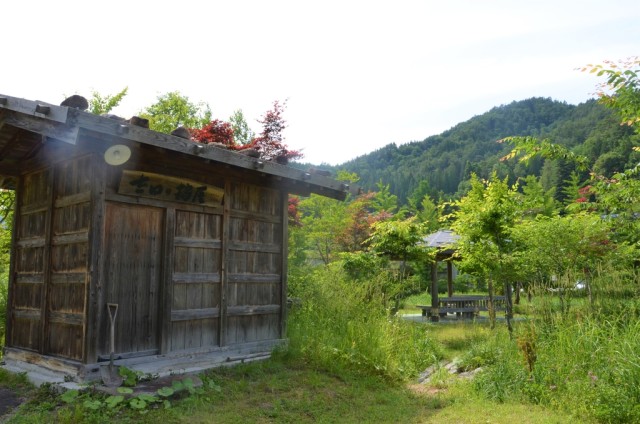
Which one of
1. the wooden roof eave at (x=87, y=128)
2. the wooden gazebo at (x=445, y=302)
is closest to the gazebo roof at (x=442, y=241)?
the wooden gazebo at (x=445, y=302)

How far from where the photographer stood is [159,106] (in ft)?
67.8

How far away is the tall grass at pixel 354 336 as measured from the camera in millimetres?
7164

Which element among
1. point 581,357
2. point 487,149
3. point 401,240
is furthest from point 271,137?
point 487,149

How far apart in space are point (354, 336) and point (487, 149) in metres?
75.8

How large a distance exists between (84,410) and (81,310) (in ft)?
5.11

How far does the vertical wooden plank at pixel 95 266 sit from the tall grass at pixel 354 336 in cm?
289

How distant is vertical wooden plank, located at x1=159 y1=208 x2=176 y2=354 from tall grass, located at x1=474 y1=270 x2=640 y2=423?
3.93 m

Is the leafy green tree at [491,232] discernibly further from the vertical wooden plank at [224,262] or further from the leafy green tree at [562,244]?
the vertical wooden plank at [224,262]

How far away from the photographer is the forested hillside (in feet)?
165

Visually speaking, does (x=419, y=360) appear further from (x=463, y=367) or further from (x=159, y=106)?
(x=159, y=106)

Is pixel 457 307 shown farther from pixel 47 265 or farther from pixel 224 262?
pixel 47 265

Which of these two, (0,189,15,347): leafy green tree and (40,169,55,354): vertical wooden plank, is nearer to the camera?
(40,169,55,354): vertical wooden plank

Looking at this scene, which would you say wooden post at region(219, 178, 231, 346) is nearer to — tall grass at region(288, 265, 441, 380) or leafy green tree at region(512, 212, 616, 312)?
tall grass at region(288, 265, 441, 380)

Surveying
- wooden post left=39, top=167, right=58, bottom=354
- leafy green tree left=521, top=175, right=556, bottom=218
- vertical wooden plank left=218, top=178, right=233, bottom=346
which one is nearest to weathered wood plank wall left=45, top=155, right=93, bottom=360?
wooden post left=39, top=167, right=58, bottom=354
